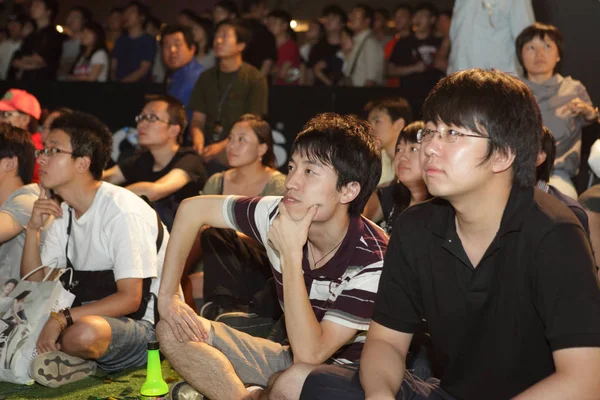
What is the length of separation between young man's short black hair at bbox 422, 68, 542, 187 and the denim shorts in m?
2.09

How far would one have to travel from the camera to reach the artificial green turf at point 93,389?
3.71 m

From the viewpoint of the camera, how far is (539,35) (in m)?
5.55

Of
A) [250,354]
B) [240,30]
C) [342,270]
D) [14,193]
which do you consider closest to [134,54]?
[240,30]

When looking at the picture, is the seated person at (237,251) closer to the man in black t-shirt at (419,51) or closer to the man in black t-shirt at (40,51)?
the man in black t-shirt at (419,51)

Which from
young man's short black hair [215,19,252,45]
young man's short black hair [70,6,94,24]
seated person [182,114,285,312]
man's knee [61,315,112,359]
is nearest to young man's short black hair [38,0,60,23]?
young man's short black hair [70,6,94,24]

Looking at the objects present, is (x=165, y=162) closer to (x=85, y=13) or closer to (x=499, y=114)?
(x=499, y=114)

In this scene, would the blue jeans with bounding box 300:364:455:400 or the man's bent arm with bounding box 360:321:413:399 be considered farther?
the blue jeans with bounding box 300:364:455:400

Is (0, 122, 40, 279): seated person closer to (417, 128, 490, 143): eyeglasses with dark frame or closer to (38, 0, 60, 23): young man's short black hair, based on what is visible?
(417, 128, 490, 143): eyeglasses with dark frame

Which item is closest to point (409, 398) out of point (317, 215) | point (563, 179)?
point (317, 215)

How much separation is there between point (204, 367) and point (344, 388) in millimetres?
868

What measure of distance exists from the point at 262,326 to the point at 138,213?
0.89 metres

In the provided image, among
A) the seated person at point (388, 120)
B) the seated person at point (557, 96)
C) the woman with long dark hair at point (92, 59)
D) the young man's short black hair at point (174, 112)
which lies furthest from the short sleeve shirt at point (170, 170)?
the woman with long dark hair at point (92, 59)

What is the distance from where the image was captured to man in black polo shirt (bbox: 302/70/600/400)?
226 cm

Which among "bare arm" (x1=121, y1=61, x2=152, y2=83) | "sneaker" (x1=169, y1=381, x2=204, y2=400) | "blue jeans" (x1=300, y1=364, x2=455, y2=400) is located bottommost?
"sneaker" (x1=169, y1=381, x2=204, y2=400)
